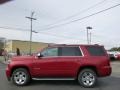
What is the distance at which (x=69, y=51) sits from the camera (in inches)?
385

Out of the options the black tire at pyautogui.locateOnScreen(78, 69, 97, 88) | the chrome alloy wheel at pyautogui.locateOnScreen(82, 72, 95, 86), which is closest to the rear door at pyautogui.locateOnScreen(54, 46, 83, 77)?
the black tire at pyautogui.locateOnScreen(78, 69, 97, 88)

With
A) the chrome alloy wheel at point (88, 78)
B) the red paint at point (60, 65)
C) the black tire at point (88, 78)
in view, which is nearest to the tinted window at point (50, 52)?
the red paint at point (60, 65)

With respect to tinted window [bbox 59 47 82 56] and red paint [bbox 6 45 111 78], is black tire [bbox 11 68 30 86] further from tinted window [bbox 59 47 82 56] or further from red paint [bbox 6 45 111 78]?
tinted window [bbox 59 47 82 56]

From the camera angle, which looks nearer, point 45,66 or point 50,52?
point 45,66

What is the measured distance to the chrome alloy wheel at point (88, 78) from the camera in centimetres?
948

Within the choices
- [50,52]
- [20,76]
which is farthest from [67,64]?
[20,76]

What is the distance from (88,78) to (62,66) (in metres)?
1.15

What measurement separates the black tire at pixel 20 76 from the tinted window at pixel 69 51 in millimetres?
1643

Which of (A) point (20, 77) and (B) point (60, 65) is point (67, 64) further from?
(A) point (20, 77)

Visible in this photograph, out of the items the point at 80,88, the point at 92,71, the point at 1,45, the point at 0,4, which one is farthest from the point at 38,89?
the point at 1,45

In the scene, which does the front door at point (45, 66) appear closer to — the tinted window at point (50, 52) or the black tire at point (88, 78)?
the tinted window at point (50, 52)

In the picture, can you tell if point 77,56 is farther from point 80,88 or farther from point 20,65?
point 20,65

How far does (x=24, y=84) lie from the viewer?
31.6 ft

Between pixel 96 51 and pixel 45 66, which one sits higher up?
pixel 96 51
